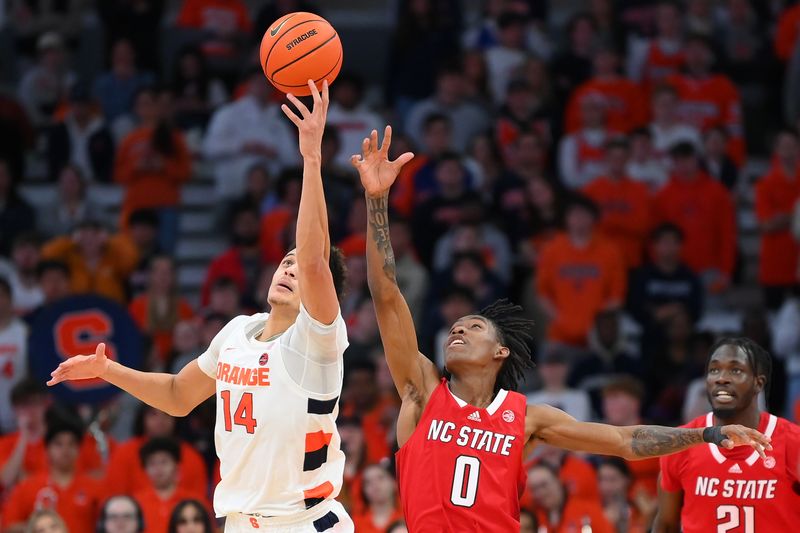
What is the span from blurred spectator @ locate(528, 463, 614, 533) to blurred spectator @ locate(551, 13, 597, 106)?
6687 millimetres

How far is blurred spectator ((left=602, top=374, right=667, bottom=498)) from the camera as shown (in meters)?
12.0

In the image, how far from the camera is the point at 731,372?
7.91 m

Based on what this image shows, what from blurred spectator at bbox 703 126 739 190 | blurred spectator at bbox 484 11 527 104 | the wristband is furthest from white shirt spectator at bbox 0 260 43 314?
the wristband

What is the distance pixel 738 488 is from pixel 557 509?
11.7ft

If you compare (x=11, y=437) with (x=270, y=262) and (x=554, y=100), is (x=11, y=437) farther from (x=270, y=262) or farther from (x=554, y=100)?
(x=554, y=100)

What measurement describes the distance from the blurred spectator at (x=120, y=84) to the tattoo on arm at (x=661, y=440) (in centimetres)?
1063

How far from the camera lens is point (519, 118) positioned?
1639 centimetres

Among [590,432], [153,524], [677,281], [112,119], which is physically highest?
[112,119]

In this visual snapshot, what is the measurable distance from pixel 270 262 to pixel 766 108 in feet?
22.0

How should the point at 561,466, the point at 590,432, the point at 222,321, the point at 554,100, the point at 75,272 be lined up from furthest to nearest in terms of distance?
the point at 554,100
the point at 75,272
the point at 222,321
the point at 561,466
the point at 590,432

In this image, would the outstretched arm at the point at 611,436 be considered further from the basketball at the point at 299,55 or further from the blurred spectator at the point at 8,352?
the blurred spectator at the point at 8,352

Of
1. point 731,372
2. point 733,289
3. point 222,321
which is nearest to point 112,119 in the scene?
point 222,321

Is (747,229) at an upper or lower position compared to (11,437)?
upper

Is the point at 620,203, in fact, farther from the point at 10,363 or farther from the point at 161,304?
the point at 10,363
